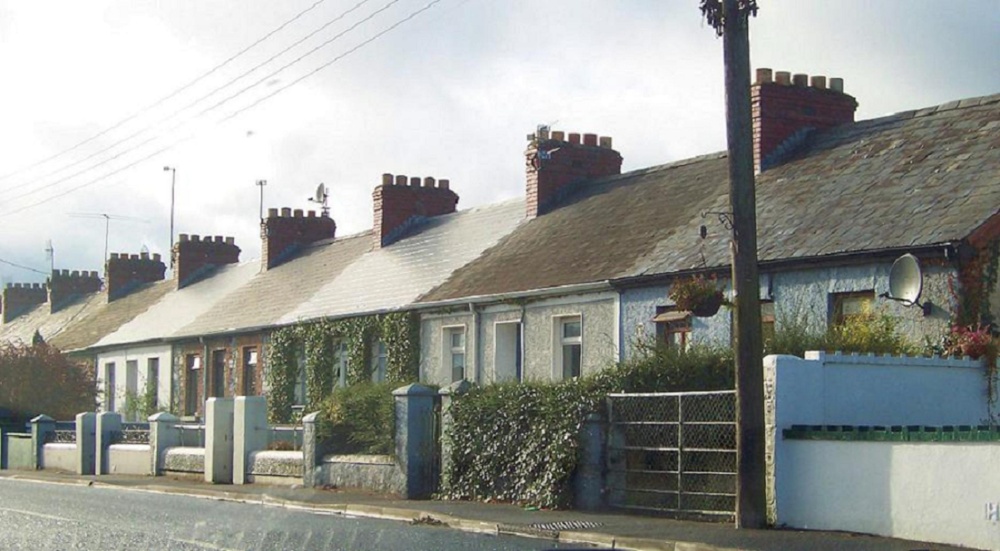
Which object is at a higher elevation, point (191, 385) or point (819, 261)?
point (819, 261)

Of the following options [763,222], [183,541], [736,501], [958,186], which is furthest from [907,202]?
[183,541]

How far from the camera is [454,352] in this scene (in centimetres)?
2970

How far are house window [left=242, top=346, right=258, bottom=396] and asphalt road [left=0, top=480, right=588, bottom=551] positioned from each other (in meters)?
13.4


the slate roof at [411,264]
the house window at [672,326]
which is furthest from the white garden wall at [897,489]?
the slate roof at [411,264]

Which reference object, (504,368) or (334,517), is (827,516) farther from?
(504,368)

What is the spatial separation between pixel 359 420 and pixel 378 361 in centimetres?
685

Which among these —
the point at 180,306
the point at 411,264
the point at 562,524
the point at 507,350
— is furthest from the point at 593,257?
the point at 180,306

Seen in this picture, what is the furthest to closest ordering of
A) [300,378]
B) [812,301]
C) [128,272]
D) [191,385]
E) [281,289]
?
[128,272]
[191,385]
[281,289]
[300,378]
[812,301]

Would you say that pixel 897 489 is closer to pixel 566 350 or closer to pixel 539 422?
pixel 539 422

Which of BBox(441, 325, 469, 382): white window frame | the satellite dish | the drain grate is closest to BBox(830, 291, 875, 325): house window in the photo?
the satellite dish

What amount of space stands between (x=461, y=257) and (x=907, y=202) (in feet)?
42.8

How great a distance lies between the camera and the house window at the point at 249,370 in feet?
125

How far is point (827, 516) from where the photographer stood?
1620 cm

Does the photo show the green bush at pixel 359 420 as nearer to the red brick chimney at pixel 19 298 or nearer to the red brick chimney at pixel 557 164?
the red brick chimney at pixel 557 164
